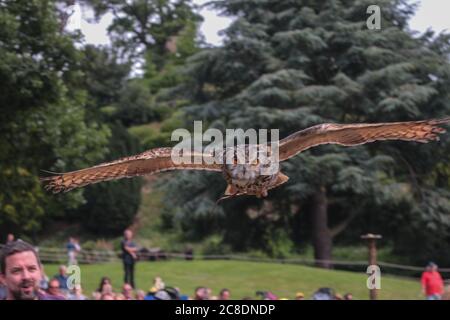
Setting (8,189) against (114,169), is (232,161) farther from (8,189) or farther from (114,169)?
(8,189)

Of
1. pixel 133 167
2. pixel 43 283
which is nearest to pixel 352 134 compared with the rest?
pixel 133 167

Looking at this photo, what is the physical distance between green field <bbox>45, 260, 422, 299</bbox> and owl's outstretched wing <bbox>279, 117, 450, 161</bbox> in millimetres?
10137

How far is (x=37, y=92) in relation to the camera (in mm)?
14734

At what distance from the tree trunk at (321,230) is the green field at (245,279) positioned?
2611mm

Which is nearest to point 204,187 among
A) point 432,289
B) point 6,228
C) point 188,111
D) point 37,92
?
point 188,111

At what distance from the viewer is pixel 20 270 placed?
3.03 m

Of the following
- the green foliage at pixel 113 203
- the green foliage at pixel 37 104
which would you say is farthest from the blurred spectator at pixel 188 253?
the green foliage at pixel 37 104

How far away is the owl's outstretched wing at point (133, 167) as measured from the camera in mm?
5129

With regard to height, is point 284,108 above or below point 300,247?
above

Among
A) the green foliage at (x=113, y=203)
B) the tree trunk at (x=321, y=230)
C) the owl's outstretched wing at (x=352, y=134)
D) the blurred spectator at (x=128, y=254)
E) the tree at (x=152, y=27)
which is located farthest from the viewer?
the tree at (x=152, y=27)

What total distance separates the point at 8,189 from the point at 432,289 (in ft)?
26.8

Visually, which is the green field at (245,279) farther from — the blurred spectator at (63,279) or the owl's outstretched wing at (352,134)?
the owl's outstretched wing at (352,134)

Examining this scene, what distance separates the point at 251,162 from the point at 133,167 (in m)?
0.83

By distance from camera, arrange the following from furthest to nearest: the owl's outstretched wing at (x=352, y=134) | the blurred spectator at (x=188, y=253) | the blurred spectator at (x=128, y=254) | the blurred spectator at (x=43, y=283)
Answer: the blurred spectator at (x=188, y=253) < the blurred spectator at (x=128, y=254) < the owl's outstretched wing at (x=352, y=134) < the blurred spectator at (x=43, y=283)
